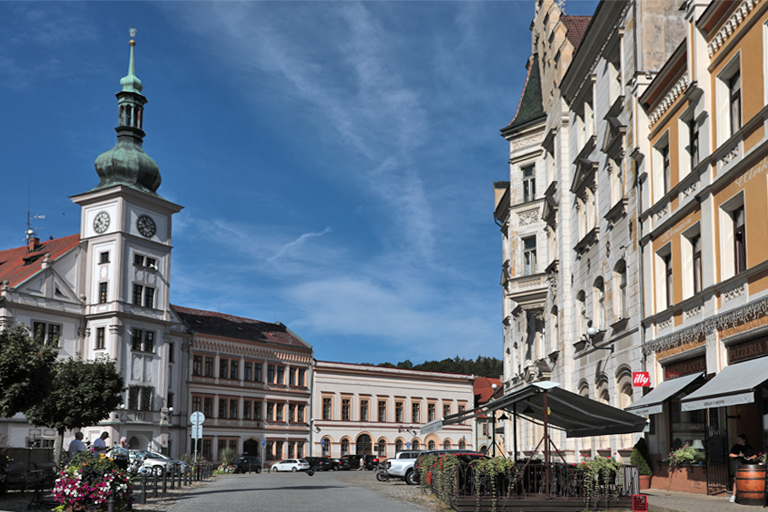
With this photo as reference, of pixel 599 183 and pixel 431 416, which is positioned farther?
pixel 431 416

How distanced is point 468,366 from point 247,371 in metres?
75.3

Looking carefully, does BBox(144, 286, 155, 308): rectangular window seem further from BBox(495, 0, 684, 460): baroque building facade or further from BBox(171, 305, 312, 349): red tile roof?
BBox(495, 0, 684, 460): baroque building facade

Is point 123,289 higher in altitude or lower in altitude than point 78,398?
higher

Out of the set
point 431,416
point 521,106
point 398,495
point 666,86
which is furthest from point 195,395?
point 666,86

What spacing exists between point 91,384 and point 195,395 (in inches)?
1210

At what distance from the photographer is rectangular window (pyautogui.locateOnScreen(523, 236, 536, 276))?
39.2 meters

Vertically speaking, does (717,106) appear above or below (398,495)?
above

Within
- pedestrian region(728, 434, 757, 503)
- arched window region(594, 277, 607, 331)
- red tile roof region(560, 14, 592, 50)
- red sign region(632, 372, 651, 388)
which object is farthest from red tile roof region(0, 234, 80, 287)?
pedestrian region(728, 434, 757, 503)

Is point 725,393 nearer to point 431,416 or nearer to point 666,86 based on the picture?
point 666,86

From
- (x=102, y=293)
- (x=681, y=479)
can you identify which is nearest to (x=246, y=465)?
(x=102, y=293)

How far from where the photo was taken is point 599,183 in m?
29.1

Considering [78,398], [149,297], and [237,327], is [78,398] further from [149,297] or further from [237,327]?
[237,327]

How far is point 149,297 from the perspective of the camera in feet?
216

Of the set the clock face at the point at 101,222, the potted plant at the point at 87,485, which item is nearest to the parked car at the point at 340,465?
the clock face at the point at 101,222
